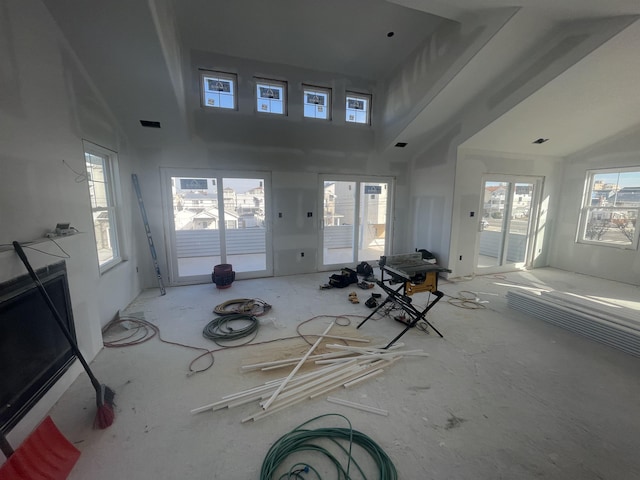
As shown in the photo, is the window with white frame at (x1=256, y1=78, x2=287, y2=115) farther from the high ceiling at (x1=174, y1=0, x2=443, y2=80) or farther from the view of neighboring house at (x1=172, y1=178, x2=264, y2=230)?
the view of neighboring house at (x1=172, y1=178, x2=264, y2=230)

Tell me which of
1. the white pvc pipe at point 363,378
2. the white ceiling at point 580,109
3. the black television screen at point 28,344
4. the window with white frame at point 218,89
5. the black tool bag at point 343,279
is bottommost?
the white pvc pipe at point 363,378

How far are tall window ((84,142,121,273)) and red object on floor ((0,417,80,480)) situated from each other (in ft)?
6.91

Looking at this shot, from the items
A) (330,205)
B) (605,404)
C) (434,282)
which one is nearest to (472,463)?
(605,404)

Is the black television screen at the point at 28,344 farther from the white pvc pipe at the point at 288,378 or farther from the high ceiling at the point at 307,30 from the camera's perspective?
the high ceiling at the point at 307,30

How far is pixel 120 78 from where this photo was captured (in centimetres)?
295

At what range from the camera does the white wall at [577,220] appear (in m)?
4.56

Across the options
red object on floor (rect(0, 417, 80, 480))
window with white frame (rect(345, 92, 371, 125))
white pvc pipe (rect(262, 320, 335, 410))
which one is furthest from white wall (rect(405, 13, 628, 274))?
red object on floor (rect(0, 417, 80, 480))

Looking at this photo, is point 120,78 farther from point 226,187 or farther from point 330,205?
point 330,205

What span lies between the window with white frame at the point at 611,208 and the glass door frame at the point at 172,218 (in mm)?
6307

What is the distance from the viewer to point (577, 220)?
5.30 m

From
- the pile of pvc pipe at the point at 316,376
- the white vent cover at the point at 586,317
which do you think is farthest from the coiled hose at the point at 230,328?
the white vent cover at the point at 586,317

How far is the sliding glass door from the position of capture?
5102 mm

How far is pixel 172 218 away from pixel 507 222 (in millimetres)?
6373

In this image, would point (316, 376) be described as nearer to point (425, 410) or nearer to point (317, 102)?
point (425, 410)
